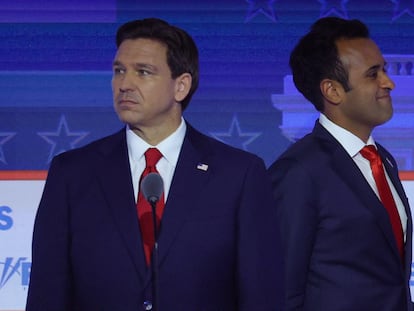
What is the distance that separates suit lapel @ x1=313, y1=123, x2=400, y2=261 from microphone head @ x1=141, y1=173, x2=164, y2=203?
94 cm

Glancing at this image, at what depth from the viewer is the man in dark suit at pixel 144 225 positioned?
104 inches

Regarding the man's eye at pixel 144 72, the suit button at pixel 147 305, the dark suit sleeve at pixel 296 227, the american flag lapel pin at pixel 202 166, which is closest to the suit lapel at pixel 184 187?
the american flag lapel pin at pixel 202 166

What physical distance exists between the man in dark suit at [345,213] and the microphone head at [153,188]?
774 mm

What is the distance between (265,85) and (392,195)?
1004mm

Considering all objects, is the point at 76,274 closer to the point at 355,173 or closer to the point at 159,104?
the point at 159,104

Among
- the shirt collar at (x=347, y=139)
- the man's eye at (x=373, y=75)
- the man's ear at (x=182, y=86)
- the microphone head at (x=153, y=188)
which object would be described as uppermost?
the man's eye at (x=373, y=75)

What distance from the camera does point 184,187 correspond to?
2713 millimetres

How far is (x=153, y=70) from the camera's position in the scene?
287 centimetres

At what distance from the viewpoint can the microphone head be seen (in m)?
2.33

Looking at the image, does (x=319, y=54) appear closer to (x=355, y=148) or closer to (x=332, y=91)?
(x=332, y=91)

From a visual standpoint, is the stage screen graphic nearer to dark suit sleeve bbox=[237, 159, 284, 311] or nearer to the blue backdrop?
the blue backdrop

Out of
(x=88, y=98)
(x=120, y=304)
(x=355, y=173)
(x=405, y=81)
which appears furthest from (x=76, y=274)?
(x=405, y=81)

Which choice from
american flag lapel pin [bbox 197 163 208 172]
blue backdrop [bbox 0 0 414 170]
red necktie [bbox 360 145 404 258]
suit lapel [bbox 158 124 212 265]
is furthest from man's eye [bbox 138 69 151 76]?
blue backdrop [bbox 0 0 414 170]

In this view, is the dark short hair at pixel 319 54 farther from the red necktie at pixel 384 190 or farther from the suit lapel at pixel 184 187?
the suit lapel at pixel 184 187
